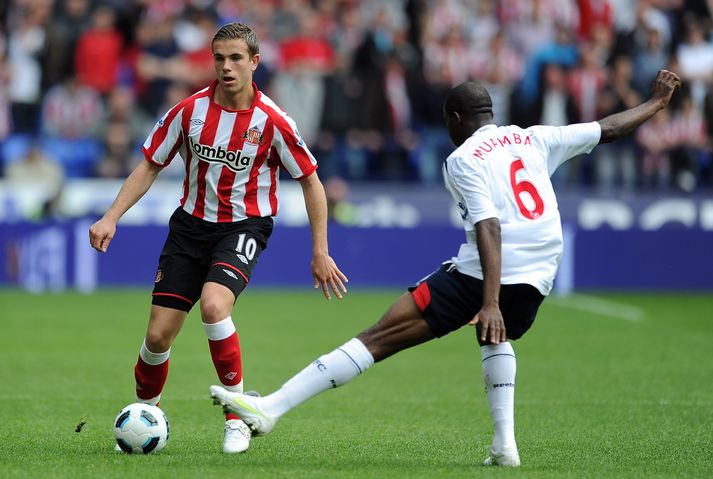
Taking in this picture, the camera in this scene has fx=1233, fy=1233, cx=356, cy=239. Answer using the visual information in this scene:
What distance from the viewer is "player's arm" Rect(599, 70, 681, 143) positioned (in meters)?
6.35

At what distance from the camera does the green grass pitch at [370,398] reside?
620cm

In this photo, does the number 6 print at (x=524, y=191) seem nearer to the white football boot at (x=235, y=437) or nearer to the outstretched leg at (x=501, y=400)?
the outstretched leg at (x=501, y=400)

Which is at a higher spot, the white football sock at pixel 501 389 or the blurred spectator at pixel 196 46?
the white football sock at pixel 501 389

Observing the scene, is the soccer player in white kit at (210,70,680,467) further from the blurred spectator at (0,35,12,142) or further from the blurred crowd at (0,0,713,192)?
the blurred spectator at (0,35,12,142)

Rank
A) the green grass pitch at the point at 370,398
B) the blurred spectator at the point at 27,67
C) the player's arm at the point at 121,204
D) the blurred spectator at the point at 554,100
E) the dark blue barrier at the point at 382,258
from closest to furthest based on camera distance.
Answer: the green grass pitch at the point at 370,398
the player's arm at the point at 121,204
the dark blue barrier at the point at 382,258
the blurred spectator at the point at 27,67
the blurred spectator at the point at 554,100

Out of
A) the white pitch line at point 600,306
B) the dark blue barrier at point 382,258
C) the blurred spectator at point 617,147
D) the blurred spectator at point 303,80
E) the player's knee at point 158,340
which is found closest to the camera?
the player's knee at point 158,340

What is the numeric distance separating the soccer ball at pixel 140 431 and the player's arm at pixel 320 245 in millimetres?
1101

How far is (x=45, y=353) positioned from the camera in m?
11.3

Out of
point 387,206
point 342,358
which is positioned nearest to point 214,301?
point 342,358

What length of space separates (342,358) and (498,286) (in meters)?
0.85

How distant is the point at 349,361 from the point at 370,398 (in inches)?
119

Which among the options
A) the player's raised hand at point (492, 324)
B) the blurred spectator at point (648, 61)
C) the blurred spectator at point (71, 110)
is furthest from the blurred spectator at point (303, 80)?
the player's raised hand at point (492, 324)

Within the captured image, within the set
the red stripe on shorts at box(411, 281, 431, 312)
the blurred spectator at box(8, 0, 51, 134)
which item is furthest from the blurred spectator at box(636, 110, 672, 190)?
the red stripe on shorts at box(411, 281, 431, 312)

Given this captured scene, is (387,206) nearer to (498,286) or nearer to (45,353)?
(45,353)
